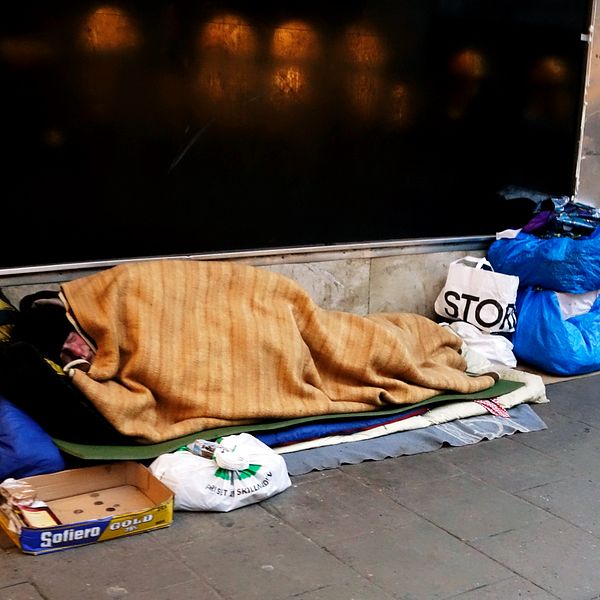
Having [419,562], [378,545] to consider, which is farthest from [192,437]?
[419,562]

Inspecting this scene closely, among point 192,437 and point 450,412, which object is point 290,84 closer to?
point 450,412

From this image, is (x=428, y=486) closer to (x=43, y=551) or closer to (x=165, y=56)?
(x=43, y=551)

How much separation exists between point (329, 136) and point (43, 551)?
2.96m

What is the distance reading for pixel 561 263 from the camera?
219 inches

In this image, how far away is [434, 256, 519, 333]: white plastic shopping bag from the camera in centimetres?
550

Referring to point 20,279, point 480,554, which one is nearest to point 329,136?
point 20,279

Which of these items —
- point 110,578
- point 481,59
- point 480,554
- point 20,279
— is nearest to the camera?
point 110,578

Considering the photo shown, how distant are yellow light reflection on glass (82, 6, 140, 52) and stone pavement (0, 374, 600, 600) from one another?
219cm

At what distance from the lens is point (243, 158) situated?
4.99 m

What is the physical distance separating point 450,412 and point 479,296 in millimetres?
1220

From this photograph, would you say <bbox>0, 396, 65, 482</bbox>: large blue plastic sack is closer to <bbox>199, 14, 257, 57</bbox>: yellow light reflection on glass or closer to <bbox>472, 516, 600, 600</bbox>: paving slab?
<bbox>472, 516, 600, 600</bbox>: paving slab

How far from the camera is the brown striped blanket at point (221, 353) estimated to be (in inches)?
154

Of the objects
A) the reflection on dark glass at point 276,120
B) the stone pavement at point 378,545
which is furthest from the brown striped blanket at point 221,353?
the reflection on dark glass at point 276,120

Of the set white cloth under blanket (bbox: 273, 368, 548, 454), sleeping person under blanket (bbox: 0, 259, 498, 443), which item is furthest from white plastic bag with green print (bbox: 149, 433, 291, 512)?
white cloth under blanket (bbox: 273, 368, 548, 454)
